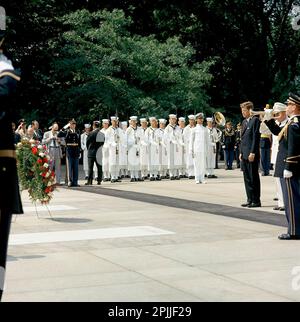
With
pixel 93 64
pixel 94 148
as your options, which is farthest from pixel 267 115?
pixel 93 64

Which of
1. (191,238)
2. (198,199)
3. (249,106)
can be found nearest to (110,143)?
(198,199)

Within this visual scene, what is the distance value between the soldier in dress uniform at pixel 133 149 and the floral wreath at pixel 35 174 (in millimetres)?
11590

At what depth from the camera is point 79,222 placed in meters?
12.0

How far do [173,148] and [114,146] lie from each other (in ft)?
7.46

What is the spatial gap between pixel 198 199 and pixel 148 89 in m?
16.3

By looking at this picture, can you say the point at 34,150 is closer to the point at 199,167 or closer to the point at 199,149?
the point at 199,167

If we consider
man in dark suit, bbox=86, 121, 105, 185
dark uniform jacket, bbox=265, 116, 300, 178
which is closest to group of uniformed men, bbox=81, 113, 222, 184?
man in dark suit, bbox=86, 121, 105, 185

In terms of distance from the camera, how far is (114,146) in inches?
918

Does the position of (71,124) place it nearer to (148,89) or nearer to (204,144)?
(204,144)

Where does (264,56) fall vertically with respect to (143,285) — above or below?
above

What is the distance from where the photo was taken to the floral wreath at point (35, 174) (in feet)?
39.6

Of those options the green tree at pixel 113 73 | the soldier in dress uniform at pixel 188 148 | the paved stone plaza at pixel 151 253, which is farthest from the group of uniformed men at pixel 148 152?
the paved stone plaza at pixel 151 253

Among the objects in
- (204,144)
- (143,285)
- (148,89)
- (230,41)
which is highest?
(230,41)

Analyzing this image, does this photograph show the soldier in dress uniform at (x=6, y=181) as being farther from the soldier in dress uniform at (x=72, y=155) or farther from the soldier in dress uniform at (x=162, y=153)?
the soldier in dress uniform at (x=162, y=153)
